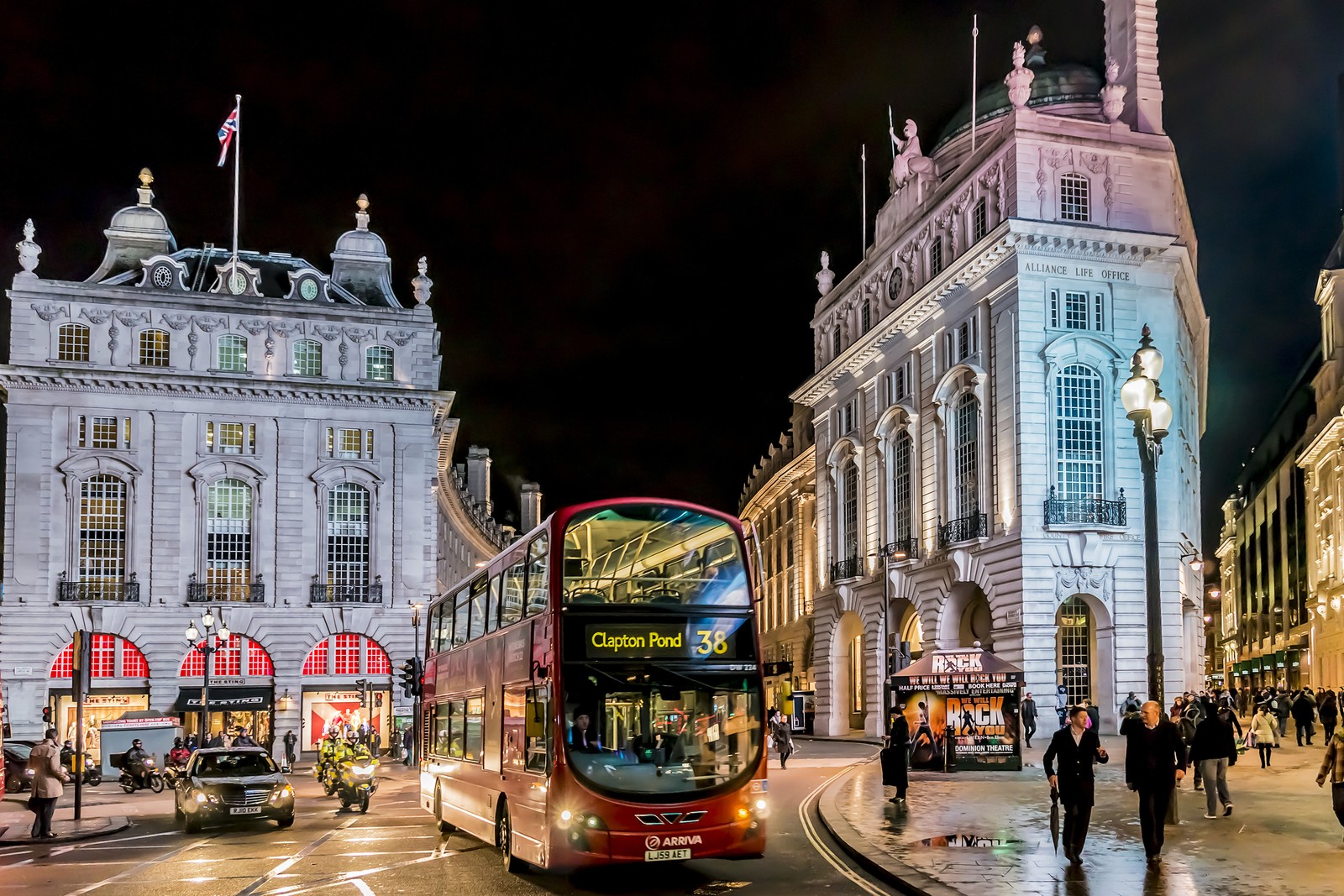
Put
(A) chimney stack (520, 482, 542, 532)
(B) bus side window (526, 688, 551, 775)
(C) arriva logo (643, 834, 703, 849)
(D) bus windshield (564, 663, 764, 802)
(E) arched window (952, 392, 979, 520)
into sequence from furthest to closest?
(A) chimney stack (520, 482, 542, 532) → (E) arched window (952, 392, 979, 520) → (B) bus side window (526, 688, 551, 775) → (D) bus windshield (564, 663, 764, 802) → (C) arriva logo (643, 834, 703, 849)

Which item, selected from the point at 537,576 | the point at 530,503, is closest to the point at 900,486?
the point at 537,576

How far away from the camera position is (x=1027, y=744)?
42469 mm

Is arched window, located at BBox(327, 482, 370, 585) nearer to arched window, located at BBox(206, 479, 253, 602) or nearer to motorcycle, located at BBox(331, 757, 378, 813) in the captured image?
arched window, located at BBox(206, 479, 253, 602)

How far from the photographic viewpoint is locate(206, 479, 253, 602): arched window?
63312 mm

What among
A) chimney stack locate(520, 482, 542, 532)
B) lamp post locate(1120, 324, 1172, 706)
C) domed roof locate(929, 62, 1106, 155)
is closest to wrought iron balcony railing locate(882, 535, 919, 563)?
domed roof locate(929, 62, 1106, 155)

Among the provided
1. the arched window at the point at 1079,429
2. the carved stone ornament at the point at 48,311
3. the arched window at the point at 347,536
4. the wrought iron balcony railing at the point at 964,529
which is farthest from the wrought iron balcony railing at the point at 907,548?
the carved stone ornament at the point at 48,311

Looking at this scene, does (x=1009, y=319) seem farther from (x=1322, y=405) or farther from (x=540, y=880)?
(x=1322, y=405)

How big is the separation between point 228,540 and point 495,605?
159 ft

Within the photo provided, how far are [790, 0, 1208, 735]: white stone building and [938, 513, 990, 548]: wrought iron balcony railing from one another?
7 centimetres

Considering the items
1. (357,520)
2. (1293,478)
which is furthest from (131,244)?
(1293,478)

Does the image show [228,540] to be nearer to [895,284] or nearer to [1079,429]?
[895,284]

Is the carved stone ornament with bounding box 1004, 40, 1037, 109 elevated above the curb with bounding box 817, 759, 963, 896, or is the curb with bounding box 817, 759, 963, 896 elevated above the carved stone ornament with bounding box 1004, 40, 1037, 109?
the carved stone ornament with bounding box 1004, 40, 1037, 109

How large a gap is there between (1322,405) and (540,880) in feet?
252

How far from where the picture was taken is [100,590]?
202 feet
